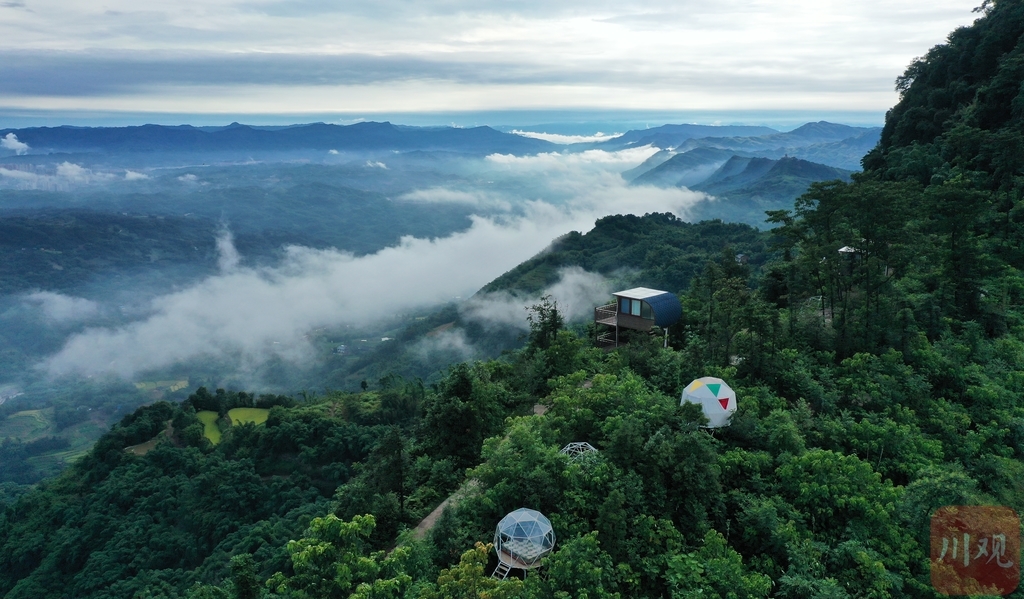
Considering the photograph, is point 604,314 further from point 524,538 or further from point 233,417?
point 233,417

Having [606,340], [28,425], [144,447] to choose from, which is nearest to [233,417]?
[144,447]

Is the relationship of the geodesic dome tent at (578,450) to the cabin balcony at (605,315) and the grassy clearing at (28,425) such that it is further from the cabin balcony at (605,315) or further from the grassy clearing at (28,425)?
the grassy clearing at (28,425)

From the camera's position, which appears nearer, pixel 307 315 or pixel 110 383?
pixel 110 383

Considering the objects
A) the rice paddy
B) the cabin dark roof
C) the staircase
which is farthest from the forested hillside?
the rice paddy

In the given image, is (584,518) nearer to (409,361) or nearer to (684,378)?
(684,378)

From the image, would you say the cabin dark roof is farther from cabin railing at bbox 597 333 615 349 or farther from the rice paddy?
the rice paddy

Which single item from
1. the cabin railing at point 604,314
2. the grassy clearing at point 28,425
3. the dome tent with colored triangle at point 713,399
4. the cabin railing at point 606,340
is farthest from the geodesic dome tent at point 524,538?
the grassy clearing at point 28,425

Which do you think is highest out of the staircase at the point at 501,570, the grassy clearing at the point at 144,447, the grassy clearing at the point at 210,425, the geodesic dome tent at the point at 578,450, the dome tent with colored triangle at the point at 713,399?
the dome tent with colored triangle at the point at 713,399

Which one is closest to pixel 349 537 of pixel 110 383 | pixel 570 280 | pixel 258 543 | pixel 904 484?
pixel 904 484
